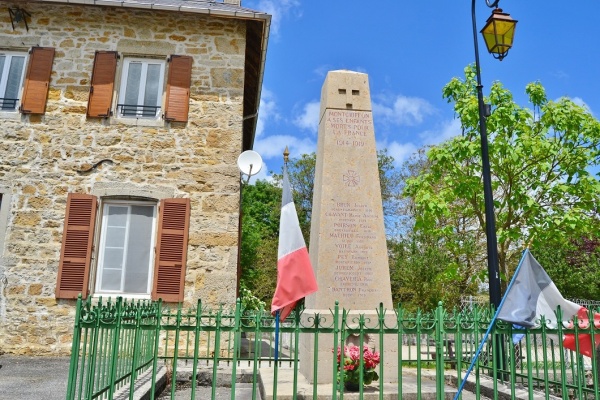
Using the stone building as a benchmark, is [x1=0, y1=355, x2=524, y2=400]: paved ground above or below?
below

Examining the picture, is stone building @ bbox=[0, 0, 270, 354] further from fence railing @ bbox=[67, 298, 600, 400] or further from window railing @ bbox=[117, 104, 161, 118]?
fence railing @ bbox=[67, 298, 600, 400]

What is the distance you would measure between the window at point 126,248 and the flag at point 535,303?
245 inches

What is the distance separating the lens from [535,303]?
14.2ft

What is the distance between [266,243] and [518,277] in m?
21.8

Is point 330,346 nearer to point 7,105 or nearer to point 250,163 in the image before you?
point 250,163

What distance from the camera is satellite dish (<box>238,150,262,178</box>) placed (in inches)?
363

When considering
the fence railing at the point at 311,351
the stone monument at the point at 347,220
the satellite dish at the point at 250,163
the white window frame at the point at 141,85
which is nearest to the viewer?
the fence railing at the point at 311,351

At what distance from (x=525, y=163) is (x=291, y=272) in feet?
31.0

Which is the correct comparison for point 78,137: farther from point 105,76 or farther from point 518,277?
point 518,277

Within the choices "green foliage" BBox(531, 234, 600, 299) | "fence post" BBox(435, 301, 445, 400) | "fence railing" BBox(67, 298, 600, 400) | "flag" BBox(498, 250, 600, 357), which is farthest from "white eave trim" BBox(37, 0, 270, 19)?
"green foliage" BBox(531, 234, 600, 299)

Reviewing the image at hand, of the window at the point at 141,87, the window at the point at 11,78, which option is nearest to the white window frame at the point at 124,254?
the window at the point at 141,87

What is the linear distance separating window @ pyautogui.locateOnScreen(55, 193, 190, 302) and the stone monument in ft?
11.4

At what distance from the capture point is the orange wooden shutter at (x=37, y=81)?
31.9 ft

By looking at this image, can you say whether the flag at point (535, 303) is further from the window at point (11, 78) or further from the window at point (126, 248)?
the window at point (11, 78)
